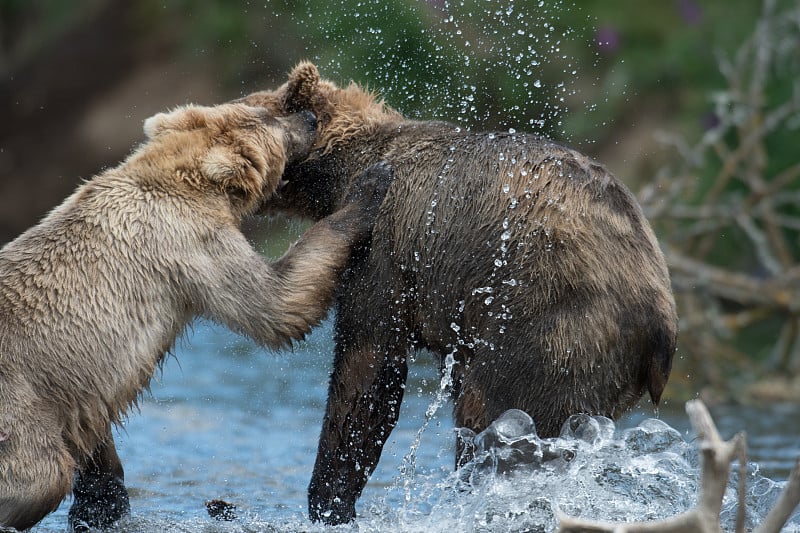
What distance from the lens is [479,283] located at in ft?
14.2

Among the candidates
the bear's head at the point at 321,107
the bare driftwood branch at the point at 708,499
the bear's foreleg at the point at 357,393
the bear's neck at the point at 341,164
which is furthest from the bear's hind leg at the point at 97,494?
the bare driftwood branch at the point at 708,499

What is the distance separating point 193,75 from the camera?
54.0ft

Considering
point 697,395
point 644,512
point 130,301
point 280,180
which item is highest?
point 280,180

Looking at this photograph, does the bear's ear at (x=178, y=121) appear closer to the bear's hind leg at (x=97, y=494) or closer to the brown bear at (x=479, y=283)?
the brown bear at (x=479, y=283)

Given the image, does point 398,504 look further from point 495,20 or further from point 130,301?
point 495,20

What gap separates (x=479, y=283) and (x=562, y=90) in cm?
905

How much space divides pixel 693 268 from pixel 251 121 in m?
4.71

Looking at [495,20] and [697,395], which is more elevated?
[495,20]

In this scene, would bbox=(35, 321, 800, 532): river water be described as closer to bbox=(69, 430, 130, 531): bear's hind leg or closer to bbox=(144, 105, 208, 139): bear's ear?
bbox=(69, 430, 130, 531): bear's hind leg

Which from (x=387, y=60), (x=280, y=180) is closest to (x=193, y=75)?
(x=387, y=60)

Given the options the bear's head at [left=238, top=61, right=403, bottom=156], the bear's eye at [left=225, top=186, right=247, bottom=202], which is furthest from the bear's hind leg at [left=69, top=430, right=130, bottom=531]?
the bear's head at [left=238, top=61, right=403, bottom=156]

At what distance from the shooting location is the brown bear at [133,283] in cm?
419

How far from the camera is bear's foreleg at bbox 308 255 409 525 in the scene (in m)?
4.64

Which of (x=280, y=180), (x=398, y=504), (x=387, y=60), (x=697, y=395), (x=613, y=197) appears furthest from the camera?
(x=387, y=60)
